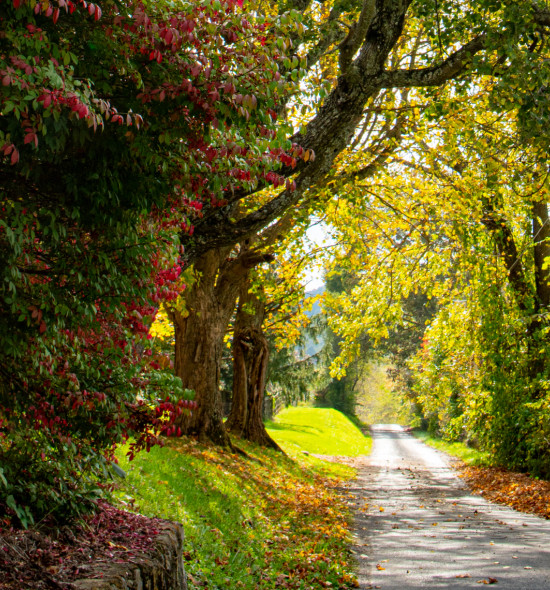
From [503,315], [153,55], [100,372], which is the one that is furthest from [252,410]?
[153,55]

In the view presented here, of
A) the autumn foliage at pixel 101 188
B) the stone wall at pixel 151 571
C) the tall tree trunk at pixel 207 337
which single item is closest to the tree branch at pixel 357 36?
the autumn foliage at pixel 101 188

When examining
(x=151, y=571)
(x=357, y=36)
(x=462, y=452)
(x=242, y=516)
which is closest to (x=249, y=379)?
(x=242, y=516)

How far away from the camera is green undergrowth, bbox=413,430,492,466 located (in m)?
19.2

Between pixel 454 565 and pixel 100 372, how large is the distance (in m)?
5.41

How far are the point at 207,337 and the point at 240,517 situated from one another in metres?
6.32

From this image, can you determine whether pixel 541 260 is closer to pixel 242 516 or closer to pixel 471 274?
pixel 471 274

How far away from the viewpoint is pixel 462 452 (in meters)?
25.7

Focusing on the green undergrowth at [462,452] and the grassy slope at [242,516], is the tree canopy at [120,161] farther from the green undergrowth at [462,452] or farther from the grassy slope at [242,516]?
the green undergrowth at [462,452]

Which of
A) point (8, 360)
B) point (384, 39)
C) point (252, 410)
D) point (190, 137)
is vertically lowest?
point (252, 410)

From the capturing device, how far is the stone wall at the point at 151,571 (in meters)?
3.61

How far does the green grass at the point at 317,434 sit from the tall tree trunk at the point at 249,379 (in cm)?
299

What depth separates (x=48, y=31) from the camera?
11.0 ft

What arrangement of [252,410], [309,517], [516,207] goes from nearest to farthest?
[309,517] → [516,207] → [252,410]

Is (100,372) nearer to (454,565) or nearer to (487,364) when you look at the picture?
(454,565)
